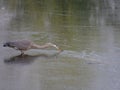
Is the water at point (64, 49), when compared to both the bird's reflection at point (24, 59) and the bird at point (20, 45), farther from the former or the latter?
the bird at point (20, 45)

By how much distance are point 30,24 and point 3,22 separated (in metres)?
0.97

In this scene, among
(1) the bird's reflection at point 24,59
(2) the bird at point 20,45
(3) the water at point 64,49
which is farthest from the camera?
(2) the bird at point 20,45

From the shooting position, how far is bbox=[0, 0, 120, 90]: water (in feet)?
23.8

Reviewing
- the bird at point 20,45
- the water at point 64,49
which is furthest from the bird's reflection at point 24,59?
the bird at point 20,45

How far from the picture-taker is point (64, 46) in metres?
9.73

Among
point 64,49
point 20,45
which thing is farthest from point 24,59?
point 64,49

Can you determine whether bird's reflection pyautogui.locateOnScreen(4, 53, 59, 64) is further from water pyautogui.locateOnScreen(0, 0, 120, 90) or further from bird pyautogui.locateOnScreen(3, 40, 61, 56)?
bird pyautogui.locateOnScreen(3, 40, 61, 56)

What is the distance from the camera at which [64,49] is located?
9.42 m

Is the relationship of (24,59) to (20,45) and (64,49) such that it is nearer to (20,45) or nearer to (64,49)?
(20,45)

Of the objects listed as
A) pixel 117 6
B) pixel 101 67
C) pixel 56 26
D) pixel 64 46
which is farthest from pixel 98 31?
pixel 117 6

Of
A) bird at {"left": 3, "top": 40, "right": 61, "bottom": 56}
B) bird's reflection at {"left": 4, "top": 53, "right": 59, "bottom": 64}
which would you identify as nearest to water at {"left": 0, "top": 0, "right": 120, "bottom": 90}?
bird's reflection at {"left": 4, "top": 53, "right": 59, "bottom": 64}

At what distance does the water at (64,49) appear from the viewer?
7265mm

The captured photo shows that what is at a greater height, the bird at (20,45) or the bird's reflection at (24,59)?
the bird at (20,45)

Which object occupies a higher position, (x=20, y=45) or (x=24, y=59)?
(x=20, y=45)
